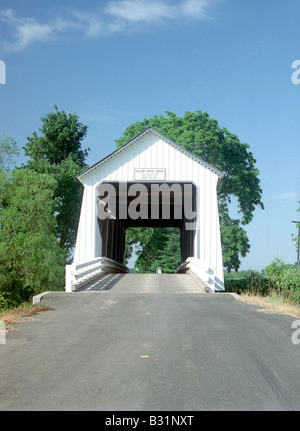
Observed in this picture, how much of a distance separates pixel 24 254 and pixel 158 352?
29.8 m

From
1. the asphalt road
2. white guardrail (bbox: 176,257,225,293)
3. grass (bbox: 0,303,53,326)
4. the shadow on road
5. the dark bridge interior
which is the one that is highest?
the dark bridge interior

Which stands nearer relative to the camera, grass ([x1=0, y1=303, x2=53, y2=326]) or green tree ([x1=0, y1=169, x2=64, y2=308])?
grass ([x1=0, y1=303, x2=53, y2=326])

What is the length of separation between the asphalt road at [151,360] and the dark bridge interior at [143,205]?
1341 cm

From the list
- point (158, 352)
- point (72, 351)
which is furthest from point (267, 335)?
point (72, 351)

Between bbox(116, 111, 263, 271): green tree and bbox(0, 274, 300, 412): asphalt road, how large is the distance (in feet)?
107

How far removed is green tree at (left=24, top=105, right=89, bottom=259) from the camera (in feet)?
140

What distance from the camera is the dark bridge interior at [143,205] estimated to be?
86.7 ft

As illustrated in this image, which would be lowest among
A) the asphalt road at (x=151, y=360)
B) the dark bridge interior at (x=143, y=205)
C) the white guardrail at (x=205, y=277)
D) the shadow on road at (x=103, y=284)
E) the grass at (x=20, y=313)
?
the asphalt road at (x=151, y=360)

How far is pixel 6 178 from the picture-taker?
3972cm
